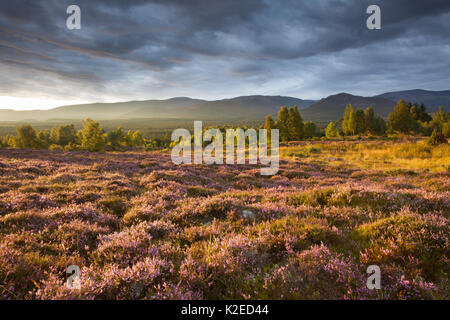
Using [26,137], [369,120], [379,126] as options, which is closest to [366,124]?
[369,120]

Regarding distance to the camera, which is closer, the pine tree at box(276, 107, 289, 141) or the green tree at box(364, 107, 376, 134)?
the pine tree at box(276, 107, 289, 141)

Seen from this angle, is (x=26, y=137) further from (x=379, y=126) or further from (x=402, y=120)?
(x=379, y=126)

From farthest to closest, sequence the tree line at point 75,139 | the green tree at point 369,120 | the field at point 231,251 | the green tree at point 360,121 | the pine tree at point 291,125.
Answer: the green tree at point 369,120, the green tree at point 360,121, the pine tree at point 291,125, the tree line at point 75,139, the field at point 231,251

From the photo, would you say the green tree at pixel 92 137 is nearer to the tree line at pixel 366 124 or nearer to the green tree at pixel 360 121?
the tree line at pixel 366 124


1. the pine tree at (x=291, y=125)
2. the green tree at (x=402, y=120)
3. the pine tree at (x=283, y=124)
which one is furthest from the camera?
the pine tree at (x=283, y=124)

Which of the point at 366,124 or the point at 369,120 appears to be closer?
the point at 366,124

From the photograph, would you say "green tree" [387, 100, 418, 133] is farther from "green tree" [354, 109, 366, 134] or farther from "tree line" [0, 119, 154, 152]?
"tree line" [0, 119, 154, 152]

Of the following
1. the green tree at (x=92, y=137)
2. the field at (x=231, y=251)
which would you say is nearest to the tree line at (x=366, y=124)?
the green tree at (x=92, y=137)

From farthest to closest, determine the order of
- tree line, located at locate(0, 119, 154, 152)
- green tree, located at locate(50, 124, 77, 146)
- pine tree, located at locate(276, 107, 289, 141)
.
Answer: green tree, located at locate(50, 124, 77, 146) → pine tree, located at locate(276, 107, 289, 141) → tree line, located at locate(0, 119, 154, 152)

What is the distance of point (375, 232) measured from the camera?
4344mm

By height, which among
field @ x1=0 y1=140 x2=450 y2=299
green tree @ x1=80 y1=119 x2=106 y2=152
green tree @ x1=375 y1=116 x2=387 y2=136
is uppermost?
green tree @ x1=375 y1=116 x2=387 y2=136

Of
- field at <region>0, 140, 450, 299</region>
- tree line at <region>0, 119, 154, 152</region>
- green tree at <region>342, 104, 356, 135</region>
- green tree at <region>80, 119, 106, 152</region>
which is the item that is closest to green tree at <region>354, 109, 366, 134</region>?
green tree at <region>342, 104, 356, 135</region>
